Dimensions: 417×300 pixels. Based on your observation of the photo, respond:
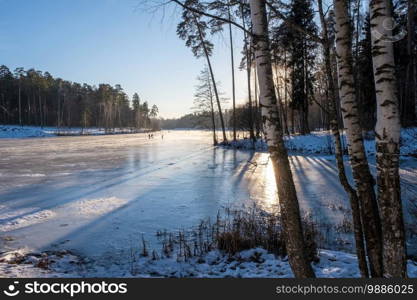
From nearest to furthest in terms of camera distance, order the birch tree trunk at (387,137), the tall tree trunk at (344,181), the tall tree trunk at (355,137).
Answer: the birch tree trunk at (387,137) < the tall tree trunk at (355,137) < the tall tree trunk at (344,181)

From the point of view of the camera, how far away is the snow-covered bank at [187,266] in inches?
153

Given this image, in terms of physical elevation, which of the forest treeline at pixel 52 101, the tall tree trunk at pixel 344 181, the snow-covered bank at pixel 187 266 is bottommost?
the snow-covered bank at pixel 187 266

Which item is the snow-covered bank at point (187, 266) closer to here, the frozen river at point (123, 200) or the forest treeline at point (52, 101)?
the frozen river at point (123, 200)

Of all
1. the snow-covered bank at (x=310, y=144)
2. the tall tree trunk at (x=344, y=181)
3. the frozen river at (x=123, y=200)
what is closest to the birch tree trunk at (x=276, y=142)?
the frozen river at (x=123, y=200)

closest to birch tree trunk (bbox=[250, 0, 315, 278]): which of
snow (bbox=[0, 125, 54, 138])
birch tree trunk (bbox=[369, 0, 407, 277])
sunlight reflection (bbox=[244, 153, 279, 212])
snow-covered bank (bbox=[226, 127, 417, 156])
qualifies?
birch tree trunk (bbox=[369, 0, 407, 277])

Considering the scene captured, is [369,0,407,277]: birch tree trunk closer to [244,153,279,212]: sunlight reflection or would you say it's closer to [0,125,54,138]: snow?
[244,153,279,212]: sunlight reflection

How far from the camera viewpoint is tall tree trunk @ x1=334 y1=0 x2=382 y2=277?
10.4ft

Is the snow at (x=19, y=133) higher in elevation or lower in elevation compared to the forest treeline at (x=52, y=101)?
lower

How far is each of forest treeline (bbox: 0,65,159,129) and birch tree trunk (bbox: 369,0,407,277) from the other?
6580 centimetres

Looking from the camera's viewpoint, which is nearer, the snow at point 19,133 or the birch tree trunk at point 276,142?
the birch tree trunk at point 276,142

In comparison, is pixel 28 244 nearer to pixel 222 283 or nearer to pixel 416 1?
pixel 222 283

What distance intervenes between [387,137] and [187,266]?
10.7 ft

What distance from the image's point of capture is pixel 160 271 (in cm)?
413

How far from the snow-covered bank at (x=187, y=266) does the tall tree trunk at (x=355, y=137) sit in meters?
0.84
